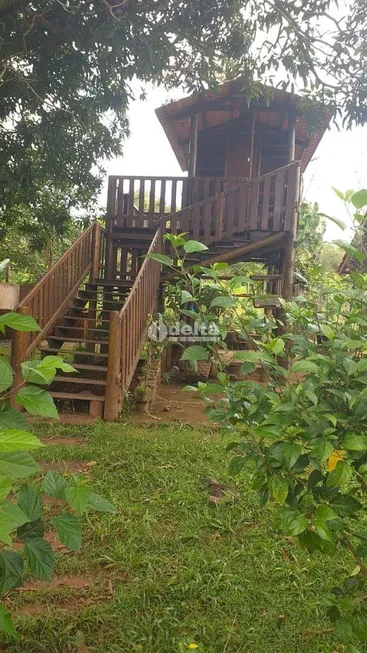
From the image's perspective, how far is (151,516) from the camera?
3.11m

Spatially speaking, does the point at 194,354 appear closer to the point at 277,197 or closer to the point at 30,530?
the point at 30,530

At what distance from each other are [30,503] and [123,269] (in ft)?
24.3

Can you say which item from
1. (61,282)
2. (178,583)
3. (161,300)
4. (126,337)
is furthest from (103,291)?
(178,583)

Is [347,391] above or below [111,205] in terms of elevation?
below

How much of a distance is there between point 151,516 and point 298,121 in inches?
338

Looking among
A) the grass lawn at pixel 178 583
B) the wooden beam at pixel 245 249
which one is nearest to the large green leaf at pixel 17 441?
the grass lawn at pixel 178 583

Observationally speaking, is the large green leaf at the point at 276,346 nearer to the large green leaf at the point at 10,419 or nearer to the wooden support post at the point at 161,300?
the large green leaf at the point at 10,419

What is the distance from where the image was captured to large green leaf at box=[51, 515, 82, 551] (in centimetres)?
101

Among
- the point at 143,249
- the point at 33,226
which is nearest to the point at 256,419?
the point at 143,249

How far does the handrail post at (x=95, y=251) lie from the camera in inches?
304

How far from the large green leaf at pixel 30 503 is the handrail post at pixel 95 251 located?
6.91 meters

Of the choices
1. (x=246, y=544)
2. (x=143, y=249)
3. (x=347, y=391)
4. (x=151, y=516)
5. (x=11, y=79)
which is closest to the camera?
(x=347, y=391)

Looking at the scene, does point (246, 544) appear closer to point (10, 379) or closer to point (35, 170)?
point (10, 379)

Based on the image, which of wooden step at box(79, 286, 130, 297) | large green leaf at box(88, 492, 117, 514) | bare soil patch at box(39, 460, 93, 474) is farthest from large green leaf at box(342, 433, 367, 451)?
wooden step at box(79, 286, 130, 297)
